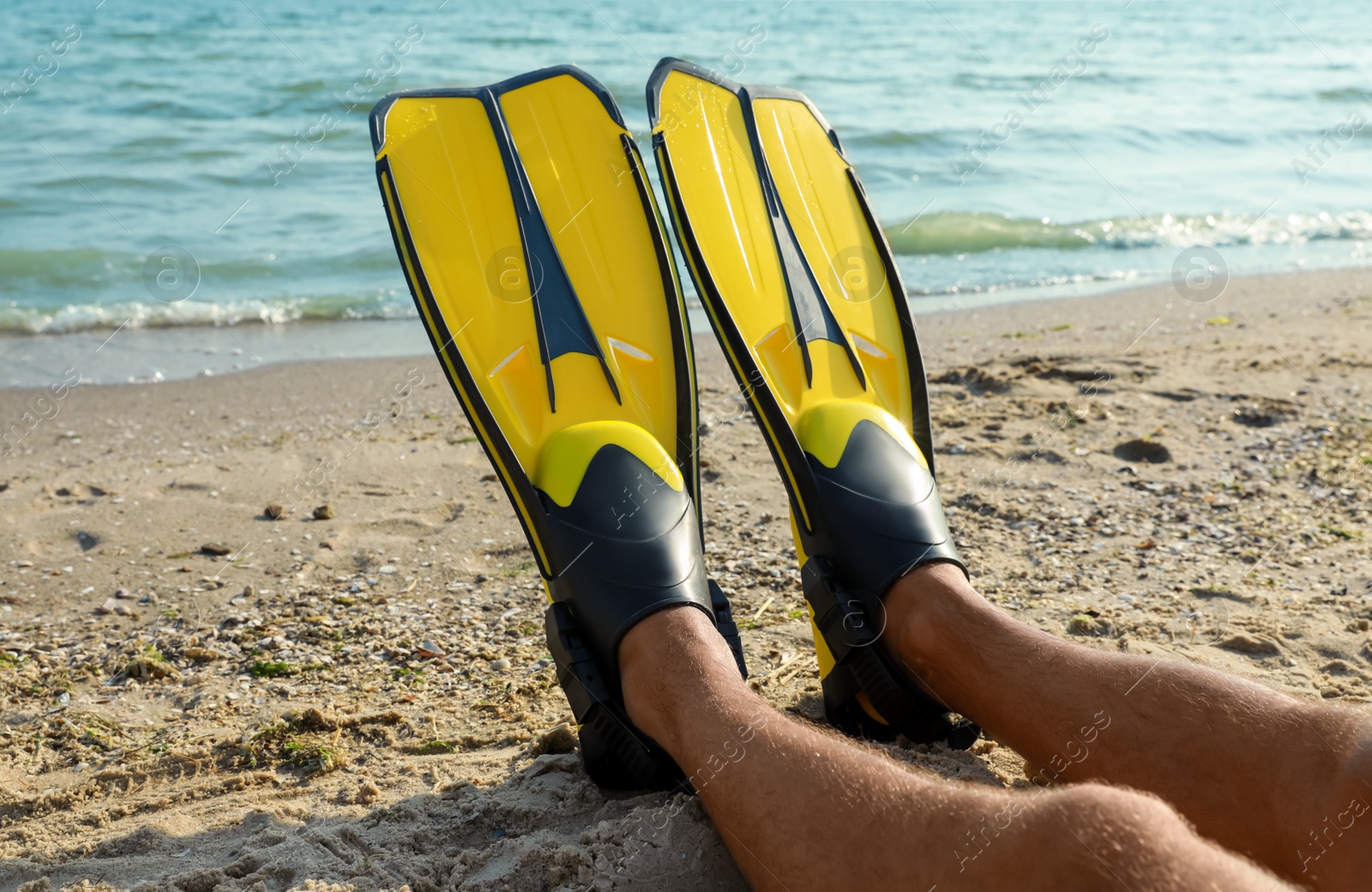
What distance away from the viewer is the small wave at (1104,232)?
6.36 meters

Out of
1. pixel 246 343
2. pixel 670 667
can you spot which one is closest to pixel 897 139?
pixel 246 343

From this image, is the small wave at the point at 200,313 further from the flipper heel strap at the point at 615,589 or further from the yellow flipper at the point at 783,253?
the flipper heel strap at the point at 615,589

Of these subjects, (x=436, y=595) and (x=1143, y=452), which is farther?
(x=1143, y=452)

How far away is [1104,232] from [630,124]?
3.96 meters

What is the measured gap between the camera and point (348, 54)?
11.7 metres

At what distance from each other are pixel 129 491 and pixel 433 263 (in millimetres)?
1291

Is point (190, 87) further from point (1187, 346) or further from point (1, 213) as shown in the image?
point (1187, 346)

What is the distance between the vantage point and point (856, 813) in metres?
1.06

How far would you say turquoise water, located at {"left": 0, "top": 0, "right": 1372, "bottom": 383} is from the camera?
5484 millimetres

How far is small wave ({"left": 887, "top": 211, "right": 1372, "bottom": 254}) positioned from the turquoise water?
0.08 feet

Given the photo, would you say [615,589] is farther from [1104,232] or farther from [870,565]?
[1104,232]

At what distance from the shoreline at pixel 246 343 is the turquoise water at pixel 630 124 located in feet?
0.25

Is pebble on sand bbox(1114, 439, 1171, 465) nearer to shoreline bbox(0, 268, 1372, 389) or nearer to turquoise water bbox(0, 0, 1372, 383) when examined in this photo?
shoreline bbox(0, 268, 1372, 389)

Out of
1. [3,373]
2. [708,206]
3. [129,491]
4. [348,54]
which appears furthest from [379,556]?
[348,54]
